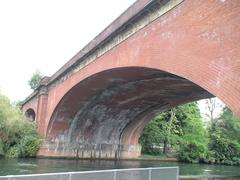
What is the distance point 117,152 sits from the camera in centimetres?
3497

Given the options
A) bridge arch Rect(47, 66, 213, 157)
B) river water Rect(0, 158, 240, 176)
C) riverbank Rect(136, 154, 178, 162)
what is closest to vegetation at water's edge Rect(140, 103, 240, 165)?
riverbank Rect(136, 154, 178, 162)

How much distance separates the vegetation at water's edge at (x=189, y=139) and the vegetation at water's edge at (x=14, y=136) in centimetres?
1534

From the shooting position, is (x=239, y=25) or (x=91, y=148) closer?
(x=239, y=25)

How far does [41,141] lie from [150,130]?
14838mm

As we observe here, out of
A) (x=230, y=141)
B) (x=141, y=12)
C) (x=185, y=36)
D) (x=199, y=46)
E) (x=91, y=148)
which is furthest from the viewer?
(x=230, y=141)

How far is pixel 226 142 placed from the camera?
138 ft

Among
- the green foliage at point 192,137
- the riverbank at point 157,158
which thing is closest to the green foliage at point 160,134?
the green foliage at point 192,137

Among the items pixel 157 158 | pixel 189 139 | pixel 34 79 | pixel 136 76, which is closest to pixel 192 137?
pixel 189 139

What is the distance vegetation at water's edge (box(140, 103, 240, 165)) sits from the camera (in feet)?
132

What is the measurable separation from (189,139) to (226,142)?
4182 millimetres

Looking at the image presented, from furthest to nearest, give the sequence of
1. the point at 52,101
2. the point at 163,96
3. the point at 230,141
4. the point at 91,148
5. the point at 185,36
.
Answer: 1. the point at 230,141
2. the point at 91,148
3. the point at 52,101
4. the point at 163,96
5. the point at 185,36

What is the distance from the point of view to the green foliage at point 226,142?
41.3 metres

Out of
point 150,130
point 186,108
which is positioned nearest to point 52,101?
point 150,130

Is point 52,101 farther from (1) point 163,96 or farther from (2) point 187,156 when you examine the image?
(2) point 187,156
